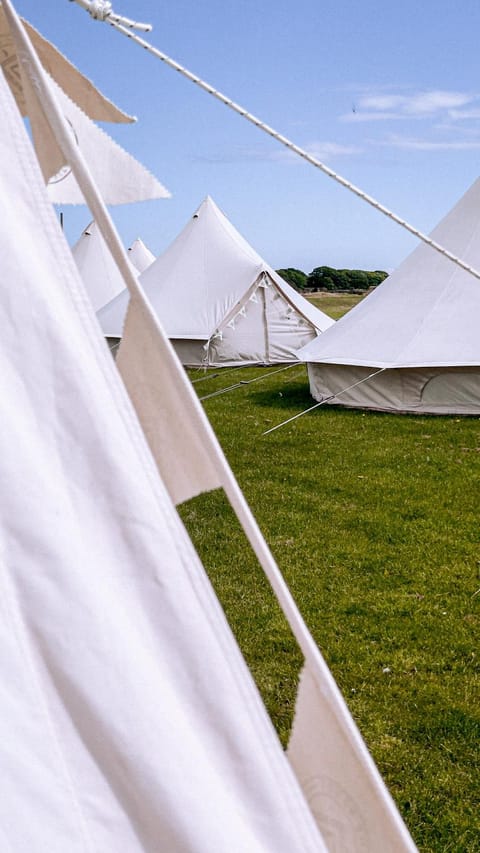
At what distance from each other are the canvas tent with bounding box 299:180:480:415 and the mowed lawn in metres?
0.59

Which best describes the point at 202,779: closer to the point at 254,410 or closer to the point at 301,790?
the point at 301,790

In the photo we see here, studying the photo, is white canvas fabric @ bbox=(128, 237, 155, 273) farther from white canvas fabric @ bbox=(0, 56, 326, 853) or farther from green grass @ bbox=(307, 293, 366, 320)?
white canvas fabric @ bbox=(0, 56, 326, 853)

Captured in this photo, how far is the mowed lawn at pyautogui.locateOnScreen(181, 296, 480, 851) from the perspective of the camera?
8.99ft

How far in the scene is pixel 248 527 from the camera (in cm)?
129

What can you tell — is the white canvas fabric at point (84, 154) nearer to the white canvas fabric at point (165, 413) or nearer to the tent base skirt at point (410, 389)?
the white canvas fabric at point (165, 413)

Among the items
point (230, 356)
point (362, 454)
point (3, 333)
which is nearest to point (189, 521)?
point (362, 454)

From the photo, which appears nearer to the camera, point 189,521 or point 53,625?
point 53,625

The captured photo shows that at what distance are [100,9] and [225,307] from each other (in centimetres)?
1168

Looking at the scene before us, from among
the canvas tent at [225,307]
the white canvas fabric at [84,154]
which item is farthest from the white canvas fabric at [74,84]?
the canvas tent at [225,307]

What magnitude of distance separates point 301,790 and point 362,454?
223 inches

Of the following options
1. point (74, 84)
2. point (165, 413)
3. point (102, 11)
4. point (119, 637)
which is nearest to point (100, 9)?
point (102, 11)

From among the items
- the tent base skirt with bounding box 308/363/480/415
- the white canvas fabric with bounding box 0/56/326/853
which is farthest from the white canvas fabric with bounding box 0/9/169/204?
the tent base skirt with bounding box 308/363/480/415

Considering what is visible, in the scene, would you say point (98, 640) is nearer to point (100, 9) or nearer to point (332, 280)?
point (100, 9)

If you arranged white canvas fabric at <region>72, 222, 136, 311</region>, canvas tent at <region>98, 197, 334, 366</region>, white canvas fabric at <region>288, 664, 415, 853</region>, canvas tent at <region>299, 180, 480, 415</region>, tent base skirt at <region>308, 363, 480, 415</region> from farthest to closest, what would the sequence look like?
white canvas fabric at <region>72, 222, 136, 311</region>
canvas tent at <region>98, 197, 334, 366</region>
tent base skirt at <region>308, 363, 480, 415</region>
canvas tent at <region>299, 180, 480, 415</region>
white canvas fabric at <region>288, 664, 415, 853</region>
